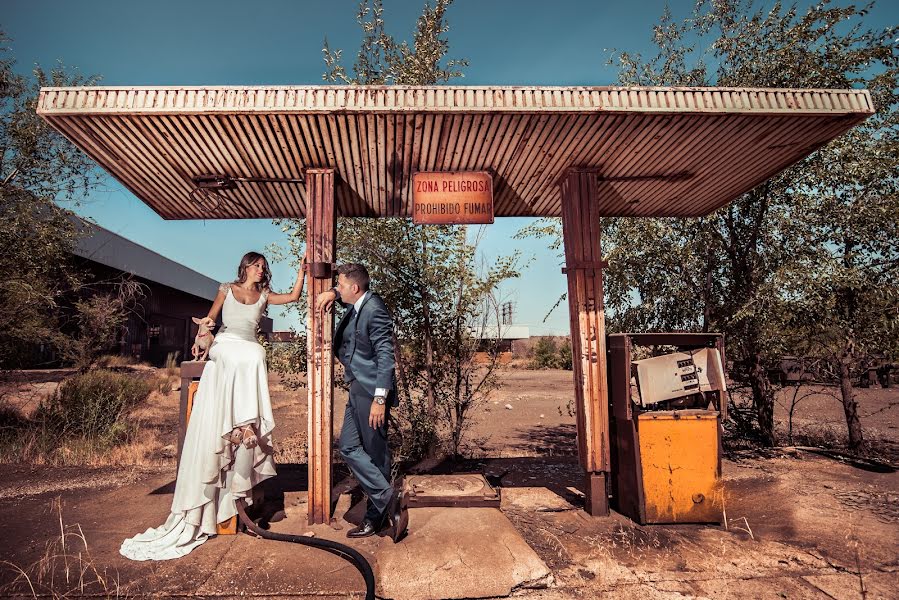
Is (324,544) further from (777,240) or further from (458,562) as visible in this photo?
(777,240)

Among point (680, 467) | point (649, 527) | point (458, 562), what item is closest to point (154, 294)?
point (458, 562)

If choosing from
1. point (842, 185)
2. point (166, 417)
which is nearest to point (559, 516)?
point (842, 185)

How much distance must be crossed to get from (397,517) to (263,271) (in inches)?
95.6

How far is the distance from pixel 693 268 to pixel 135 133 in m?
7.94

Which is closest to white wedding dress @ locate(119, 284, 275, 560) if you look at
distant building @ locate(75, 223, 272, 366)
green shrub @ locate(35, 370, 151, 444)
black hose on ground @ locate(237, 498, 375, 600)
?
black hose on ground @ locate(237, 498, 375, 600)

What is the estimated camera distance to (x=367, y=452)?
4.01 m

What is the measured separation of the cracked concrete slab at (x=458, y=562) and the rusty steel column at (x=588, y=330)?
1.11 meters

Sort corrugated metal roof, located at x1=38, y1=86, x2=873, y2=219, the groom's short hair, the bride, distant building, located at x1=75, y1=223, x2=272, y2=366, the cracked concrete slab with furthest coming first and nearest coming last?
distant building, located at x1=75, y1=223, x2=272, y2=366, the groom's short hair, corrugated metal roof, located at x1=38, y1=86, x2=873, y2=219, the bride, the cracked concrete slab

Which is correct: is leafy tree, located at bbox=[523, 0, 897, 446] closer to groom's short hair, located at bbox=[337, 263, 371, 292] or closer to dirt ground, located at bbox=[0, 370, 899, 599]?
dirt ground, located at bbox=[0, 370, 899, 599]

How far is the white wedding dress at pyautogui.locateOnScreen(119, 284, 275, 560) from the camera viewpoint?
3.83 meters

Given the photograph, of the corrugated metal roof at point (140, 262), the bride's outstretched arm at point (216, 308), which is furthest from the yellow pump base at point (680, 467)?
the corrugated metal roof at point (140, 262)

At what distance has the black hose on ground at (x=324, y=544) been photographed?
3.13m

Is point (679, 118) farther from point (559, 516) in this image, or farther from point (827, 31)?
point (827, 31)

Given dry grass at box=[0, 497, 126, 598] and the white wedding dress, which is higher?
the white wedding dress
